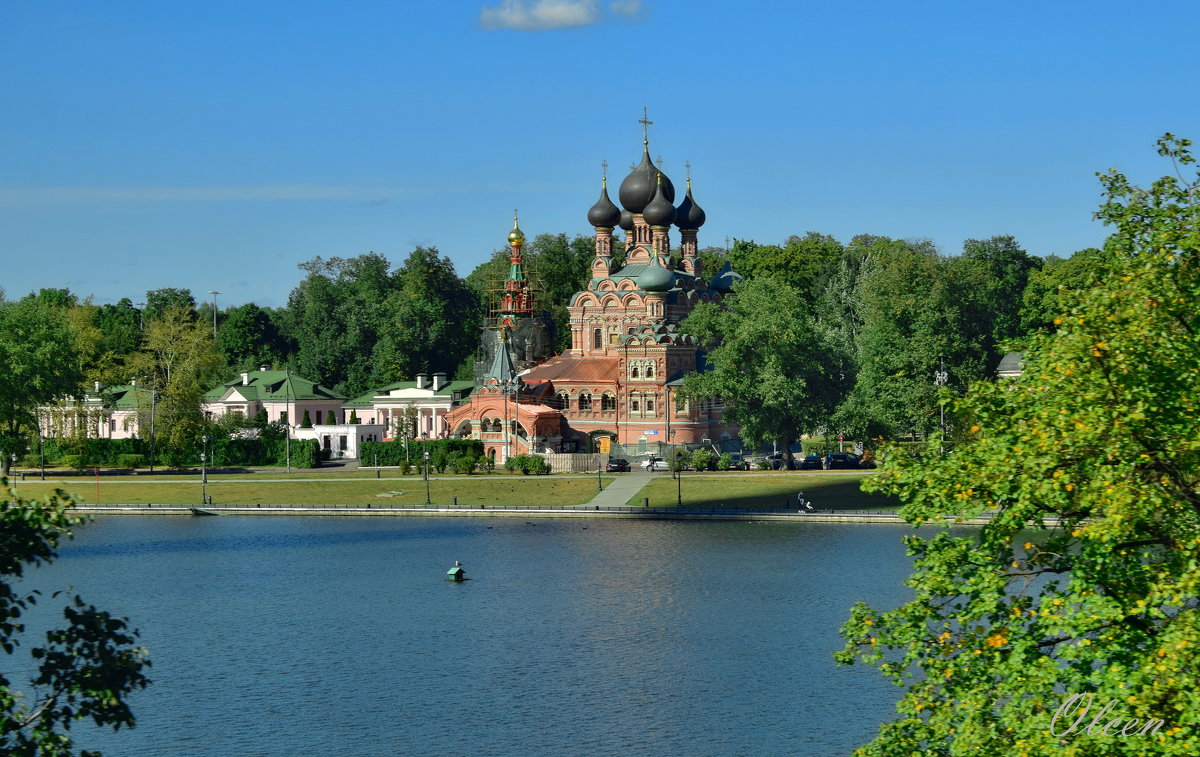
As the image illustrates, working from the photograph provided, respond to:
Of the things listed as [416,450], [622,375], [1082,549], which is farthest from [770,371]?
[1082,549]

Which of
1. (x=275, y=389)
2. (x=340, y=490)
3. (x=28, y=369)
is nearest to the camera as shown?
(x=340, y=490)

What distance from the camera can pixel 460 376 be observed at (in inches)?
5423

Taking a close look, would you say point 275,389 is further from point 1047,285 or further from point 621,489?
point 1047,285

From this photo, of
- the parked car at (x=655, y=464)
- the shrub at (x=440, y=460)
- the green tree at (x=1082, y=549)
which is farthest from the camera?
the shrub at (x=440, y=460)

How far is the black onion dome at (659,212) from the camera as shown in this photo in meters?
114

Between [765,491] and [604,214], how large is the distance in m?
38.0

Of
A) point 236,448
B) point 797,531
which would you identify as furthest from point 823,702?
point 236,448

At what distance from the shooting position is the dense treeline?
93.5 metres

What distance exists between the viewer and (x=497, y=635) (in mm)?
51719

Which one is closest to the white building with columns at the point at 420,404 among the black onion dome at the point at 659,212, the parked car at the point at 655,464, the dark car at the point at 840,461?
the black onion dome at the point at 659,212

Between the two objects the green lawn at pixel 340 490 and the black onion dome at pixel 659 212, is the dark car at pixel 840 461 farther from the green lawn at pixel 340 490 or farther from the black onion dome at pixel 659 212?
the black onion dome at pixel 659 212

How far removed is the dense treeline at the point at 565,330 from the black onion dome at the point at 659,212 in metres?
11.8

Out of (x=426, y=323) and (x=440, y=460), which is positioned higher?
(x=426, y=323)

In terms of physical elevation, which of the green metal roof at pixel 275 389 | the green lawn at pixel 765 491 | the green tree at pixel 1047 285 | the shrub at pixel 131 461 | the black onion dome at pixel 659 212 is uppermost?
the black onion dome at pixel 659 212
